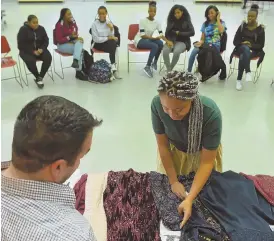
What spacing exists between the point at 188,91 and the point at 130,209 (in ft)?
2.51

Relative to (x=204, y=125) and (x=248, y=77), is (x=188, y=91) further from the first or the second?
(x=248, y=77)

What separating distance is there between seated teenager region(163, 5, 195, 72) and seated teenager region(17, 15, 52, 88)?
1.70 metres

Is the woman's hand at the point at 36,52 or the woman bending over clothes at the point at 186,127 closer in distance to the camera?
the woman bending over clothes at the point at 186,127

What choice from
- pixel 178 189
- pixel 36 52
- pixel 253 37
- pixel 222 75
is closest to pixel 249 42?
pixel 253 37

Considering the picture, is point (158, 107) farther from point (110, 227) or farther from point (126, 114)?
point (126, 114)

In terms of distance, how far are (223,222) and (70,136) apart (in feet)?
4.45

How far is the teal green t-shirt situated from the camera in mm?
1972

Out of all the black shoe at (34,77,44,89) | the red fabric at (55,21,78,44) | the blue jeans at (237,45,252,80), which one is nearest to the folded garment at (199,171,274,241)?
the blue jeans at (237,45,252,80)

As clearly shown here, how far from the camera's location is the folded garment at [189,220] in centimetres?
194

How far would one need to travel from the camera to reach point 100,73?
5.11 metres

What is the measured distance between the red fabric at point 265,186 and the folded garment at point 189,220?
36 centimetres

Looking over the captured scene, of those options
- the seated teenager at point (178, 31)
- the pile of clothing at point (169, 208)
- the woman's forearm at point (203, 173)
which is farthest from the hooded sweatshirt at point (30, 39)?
the woman's forearm at point (203, 173)

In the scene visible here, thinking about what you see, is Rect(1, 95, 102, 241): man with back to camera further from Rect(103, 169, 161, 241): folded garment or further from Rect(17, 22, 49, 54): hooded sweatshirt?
Rect(17, 22, 49, 54): hooded sweatshirt

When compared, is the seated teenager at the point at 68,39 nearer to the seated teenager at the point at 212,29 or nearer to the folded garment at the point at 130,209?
the seated teenager at the point at 212,29
